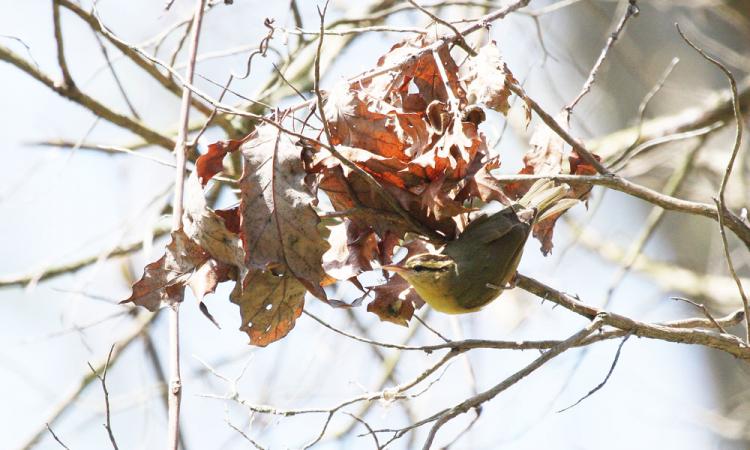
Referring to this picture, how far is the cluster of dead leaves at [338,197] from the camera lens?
72.9 inches

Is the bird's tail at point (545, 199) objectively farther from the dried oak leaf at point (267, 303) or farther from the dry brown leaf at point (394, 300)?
the dried oak leaf at point (267, 303)

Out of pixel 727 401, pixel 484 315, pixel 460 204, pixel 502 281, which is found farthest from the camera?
pixel 484 315

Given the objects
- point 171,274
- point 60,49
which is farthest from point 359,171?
point 60,49

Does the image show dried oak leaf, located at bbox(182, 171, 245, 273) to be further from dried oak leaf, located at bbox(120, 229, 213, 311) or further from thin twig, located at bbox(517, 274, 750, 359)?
thin twig, located at bbox(517, 274, 750, 359)

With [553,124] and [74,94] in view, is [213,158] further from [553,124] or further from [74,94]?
[74,94]

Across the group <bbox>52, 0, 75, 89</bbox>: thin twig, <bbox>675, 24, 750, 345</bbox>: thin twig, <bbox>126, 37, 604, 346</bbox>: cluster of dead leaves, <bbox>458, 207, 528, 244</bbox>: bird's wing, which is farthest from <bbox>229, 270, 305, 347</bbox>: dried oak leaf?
<bbox>52, 0, 75, 89</bbox>: thin twig

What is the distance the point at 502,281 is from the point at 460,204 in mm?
312

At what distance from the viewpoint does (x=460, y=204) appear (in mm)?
1980

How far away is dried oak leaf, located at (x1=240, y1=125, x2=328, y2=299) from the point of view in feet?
6.03

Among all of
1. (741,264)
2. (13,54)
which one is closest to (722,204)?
(13,54)

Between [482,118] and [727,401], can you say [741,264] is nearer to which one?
[727,401]

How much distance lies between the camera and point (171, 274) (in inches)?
77.7

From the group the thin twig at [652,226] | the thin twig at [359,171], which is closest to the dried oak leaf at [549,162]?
the thin twig at [359,171]

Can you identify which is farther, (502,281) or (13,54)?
(13,54)
